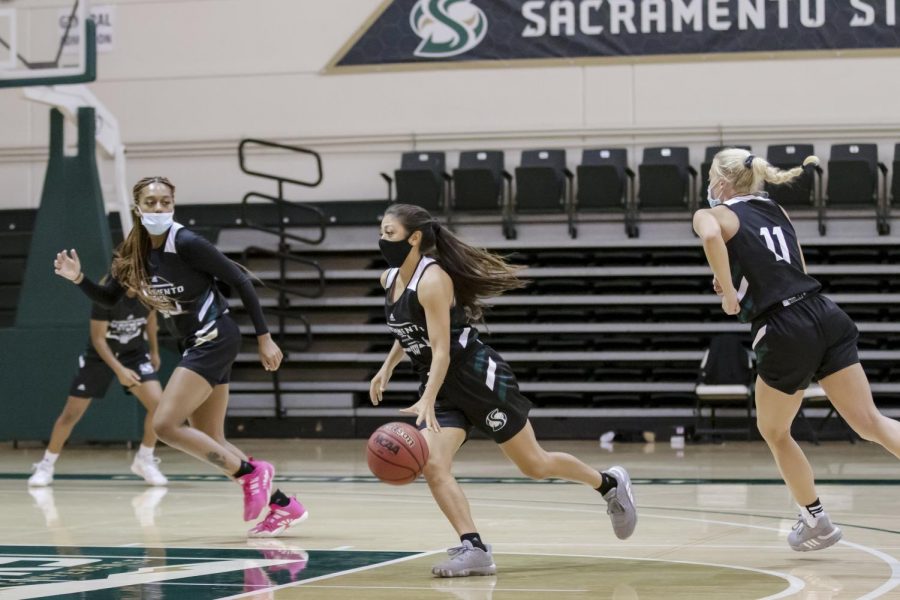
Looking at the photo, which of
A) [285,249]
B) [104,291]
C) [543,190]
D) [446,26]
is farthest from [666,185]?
[104,291]

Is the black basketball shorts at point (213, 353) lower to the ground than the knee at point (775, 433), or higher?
higher

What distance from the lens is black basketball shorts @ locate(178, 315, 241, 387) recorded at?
22.1 ft

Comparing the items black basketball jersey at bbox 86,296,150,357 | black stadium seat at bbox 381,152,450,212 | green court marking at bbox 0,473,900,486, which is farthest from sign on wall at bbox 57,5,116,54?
black basketball jersey at bbox 86,296,150,357

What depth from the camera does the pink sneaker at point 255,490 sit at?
22.1 feet

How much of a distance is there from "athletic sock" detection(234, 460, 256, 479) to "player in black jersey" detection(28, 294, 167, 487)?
3057mm

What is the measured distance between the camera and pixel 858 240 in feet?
46.6

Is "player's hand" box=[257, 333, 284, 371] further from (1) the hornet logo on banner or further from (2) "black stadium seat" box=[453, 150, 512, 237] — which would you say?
(1) the hornet logo on banner

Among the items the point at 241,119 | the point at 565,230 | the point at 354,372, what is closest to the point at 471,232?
the point at 565,230

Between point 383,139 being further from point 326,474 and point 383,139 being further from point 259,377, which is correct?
point 326,474

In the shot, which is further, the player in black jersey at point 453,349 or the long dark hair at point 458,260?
the long dark hair at point 458,260

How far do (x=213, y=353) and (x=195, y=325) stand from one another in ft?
0.62

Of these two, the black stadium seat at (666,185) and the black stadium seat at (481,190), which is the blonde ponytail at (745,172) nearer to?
the black stadium seat at (666,185)

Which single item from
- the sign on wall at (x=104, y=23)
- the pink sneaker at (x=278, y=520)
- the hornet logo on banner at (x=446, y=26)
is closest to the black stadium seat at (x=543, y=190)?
the hornet logo on banner at (x=446, y=26)

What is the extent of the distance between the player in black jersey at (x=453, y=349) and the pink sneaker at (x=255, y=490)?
147 centimetres
